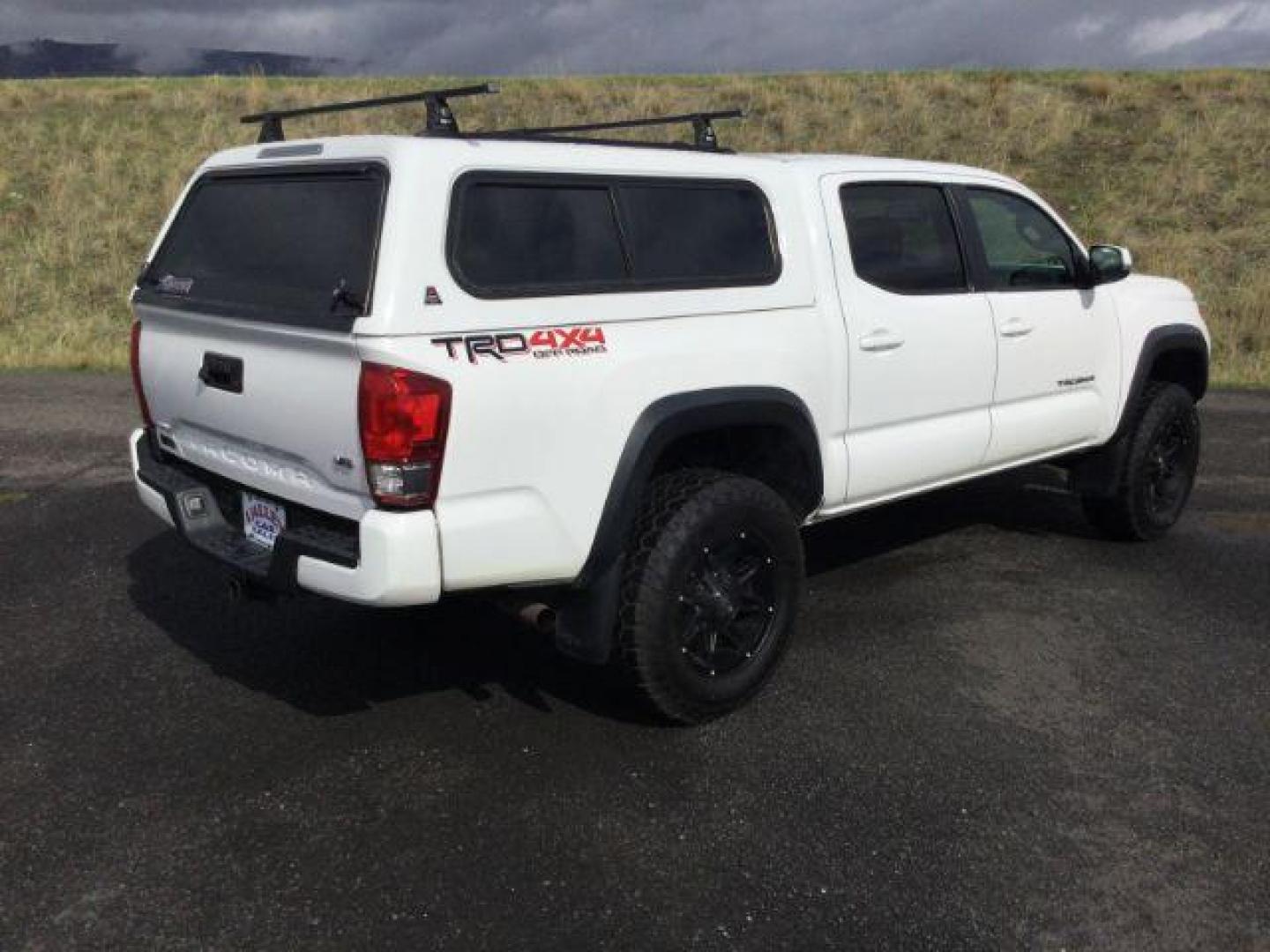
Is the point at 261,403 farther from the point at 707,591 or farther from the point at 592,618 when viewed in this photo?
the point at 707,591

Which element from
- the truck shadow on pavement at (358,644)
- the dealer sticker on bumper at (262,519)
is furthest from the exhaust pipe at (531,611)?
the dealer sticker on bumper at (262,519)

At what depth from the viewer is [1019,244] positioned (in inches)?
206

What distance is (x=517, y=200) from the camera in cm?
333

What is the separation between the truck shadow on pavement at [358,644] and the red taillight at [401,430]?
50 centimetres

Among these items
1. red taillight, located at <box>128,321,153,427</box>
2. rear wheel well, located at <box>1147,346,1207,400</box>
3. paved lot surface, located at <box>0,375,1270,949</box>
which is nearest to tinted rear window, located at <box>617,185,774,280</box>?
paved lot surface, located at <box>0,375,1270,949</box>

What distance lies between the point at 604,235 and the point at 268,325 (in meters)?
1.06

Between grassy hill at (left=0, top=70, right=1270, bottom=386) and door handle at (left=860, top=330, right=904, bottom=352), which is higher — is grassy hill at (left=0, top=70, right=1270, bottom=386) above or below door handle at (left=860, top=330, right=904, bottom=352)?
above

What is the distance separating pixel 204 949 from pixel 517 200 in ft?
7.11

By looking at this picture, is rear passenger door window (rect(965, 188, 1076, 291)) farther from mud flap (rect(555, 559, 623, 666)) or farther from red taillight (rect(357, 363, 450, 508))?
red taillight (rect(357, 363, 450, 508))

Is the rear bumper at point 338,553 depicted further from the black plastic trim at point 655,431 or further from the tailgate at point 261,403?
the black plastic trim at point 655,431

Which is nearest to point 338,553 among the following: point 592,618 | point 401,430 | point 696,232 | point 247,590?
point 401,430

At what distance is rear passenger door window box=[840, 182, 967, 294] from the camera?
14.2ft

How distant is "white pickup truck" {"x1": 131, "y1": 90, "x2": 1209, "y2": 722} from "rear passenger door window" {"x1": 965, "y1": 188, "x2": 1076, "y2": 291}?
115 mm

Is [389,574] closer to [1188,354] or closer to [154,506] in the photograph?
[154,506]
